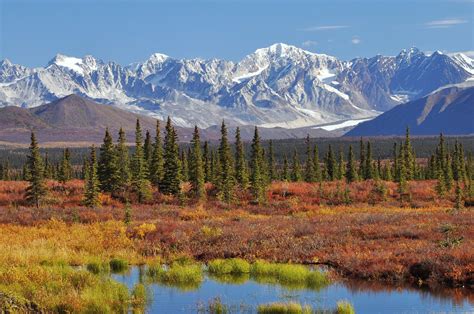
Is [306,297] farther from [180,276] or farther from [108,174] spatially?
[108,174]

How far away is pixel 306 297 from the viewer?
24078mm

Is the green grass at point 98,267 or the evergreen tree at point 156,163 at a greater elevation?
the evergreen tree at point 156,163

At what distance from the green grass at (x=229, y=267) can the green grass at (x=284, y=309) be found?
24.2ft

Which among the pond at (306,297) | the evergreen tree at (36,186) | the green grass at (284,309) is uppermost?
the evergreen tree at (36,186)

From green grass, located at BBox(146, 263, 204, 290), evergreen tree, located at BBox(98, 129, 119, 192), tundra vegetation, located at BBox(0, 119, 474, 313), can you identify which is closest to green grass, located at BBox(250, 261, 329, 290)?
tundra vegetation, located at BBox(0, 119, 474, 313)

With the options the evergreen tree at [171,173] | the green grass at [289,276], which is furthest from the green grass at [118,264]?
the evergreen tree at [171,173]

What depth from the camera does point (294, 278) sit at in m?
27.0

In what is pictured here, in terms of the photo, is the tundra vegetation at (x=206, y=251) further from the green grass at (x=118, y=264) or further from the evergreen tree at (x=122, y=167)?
the evergreen tree at (x=122, y=167)

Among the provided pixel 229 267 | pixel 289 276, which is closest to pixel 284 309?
pixel 289 276

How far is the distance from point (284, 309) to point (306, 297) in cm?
295

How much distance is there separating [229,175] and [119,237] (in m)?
41.5

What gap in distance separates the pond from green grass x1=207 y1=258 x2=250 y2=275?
1520 mm

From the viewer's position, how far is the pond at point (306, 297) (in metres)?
22.6

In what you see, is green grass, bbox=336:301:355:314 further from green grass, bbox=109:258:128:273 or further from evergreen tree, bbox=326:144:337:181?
evergreen tree, bbox=326:144:337:181
